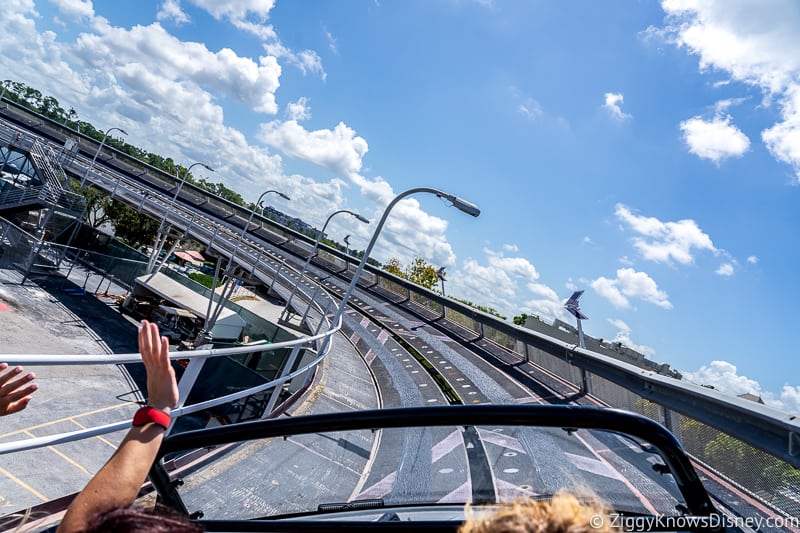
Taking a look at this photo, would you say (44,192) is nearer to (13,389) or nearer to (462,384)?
(462,384)

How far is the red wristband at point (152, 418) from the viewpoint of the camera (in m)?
1.58

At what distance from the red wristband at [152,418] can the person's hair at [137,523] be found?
1.28ft

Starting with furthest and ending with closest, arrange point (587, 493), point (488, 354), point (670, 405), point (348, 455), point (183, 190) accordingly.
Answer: point (183, 190) → point (488, 354) → point (670, 405) → point (348, 455) → point (587, 493)

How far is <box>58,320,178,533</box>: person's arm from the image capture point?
1257mm

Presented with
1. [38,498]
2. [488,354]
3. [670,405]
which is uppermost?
[670,405]

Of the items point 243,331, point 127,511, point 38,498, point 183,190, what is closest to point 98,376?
point 38,498

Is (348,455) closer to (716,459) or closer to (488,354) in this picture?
(716,459)

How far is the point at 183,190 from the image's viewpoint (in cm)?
→ 6006

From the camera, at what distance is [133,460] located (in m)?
1.47

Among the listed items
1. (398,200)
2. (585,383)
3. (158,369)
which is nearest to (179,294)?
(398,200)

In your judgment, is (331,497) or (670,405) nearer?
(331,497)

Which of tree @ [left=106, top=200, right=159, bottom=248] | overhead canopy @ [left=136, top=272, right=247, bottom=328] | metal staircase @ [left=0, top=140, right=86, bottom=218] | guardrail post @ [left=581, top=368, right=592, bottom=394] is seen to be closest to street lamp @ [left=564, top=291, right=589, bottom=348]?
guardrail post @ [left=581, top=368, right=592, bottom=394]

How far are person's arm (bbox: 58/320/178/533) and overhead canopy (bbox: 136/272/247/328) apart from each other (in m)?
23.0

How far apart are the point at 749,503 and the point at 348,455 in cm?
383
